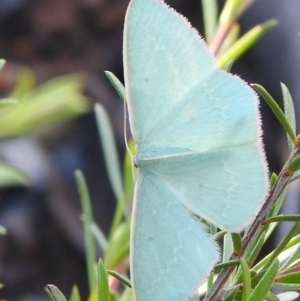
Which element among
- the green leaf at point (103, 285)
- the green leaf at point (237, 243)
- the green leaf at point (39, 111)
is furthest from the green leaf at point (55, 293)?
the green leaf at point (39, 111)

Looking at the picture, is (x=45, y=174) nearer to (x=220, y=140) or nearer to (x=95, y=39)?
(x=95, y=39)

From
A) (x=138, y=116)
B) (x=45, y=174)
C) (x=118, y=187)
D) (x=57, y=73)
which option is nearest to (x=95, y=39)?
(x=57, y=73)

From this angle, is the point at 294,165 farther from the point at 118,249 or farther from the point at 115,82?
the point at 118,249

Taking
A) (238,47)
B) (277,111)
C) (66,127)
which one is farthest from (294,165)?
(66,127)

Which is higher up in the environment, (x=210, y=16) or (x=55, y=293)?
(x=210, y=16)

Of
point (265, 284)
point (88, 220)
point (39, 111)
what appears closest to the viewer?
point (265, 284)

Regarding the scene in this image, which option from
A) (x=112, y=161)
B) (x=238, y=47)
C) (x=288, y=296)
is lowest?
(x=288, y=296)

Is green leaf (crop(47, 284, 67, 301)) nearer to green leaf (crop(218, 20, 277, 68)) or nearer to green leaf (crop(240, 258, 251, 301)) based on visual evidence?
green leaf (crop(240, 258, 251, 301))

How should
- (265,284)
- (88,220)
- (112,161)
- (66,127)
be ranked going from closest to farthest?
(265,284) < (88,220) < (112,161) < (66,127)
